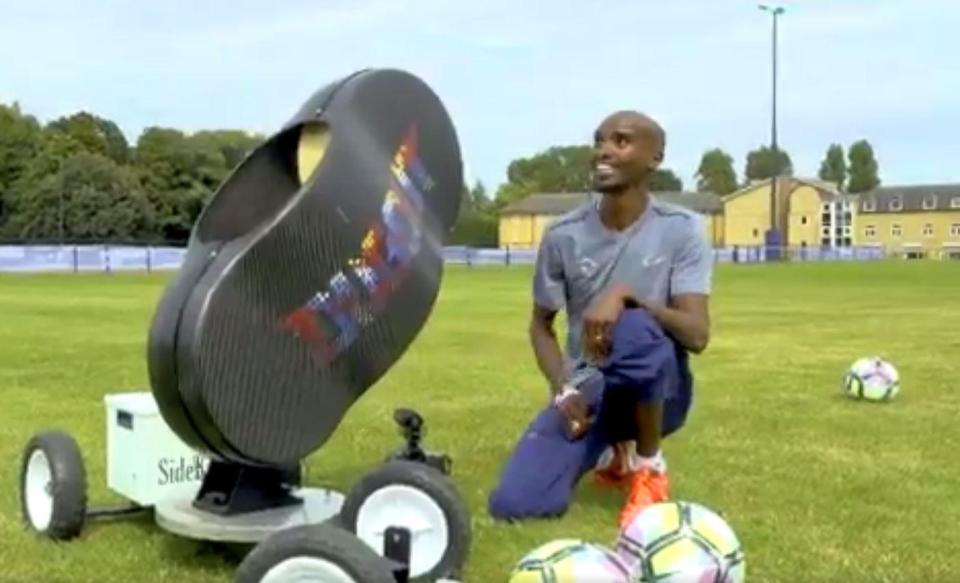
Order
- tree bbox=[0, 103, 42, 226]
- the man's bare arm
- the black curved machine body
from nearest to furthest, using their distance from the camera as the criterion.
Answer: the black curved machine body → the man's bare arm → tree bbox=[0, 103, 42, 226]

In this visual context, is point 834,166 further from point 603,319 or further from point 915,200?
point 603,319

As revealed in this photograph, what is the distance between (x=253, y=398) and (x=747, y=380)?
6824 mm

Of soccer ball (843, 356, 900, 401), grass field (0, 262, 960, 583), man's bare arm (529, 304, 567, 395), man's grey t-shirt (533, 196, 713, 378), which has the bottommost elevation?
grass field (0, 262, 960, 583)

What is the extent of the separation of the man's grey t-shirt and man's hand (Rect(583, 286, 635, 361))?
0.28m

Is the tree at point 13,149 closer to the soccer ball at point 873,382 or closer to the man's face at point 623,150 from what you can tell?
the soccer ball at point 873,382

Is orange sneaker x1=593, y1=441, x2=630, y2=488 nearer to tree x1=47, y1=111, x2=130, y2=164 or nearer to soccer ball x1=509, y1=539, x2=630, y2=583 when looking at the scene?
soccer ball x1=509, y1=539, x2=630, y2=583

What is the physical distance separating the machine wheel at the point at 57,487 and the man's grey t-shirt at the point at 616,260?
1.80 m

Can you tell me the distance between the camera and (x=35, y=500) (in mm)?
4621

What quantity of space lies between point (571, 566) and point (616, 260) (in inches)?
73.4

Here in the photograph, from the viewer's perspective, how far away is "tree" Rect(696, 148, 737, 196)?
13125 centimetres

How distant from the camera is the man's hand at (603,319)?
182 inches

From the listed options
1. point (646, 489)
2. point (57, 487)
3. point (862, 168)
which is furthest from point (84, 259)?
point (862, 168)

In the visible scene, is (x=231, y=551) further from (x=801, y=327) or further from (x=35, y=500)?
(x=801, y=327)

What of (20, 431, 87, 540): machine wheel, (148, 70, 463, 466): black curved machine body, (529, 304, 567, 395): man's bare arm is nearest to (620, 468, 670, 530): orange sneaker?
(529, 304, 567, 395): man's bare arm
